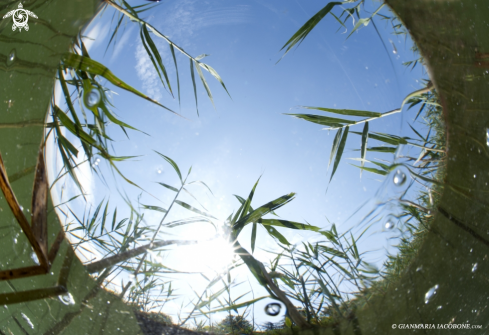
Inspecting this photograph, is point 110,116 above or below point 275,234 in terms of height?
above

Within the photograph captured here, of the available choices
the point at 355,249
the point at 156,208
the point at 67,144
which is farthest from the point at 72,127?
the point at 355,249

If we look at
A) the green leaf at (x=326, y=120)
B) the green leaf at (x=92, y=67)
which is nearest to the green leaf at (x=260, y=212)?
the green leaf at (x=326, y=120)

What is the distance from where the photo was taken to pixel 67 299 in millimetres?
560

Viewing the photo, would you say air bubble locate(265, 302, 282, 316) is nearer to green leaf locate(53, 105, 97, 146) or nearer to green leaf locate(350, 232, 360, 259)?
green leaf locate(350, 232, 360, 259)

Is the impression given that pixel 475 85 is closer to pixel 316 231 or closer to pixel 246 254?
pixel 316 231

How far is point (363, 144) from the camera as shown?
0.84 m

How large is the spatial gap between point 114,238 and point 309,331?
1.75ft

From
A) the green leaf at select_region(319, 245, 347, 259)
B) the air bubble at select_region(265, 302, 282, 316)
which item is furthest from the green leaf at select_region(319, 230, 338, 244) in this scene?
the air bubble at select_region(265, 302, 282, 316)

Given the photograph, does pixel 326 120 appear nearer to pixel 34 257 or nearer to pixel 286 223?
pixel 286 223

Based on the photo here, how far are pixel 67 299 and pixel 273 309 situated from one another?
43cm

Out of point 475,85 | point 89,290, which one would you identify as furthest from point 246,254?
point 475,85

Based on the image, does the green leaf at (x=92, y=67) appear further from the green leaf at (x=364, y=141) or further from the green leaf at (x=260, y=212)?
the green leaf at (x=364, y=141)

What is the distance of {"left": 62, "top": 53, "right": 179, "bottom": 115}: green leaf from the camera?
0.66 m

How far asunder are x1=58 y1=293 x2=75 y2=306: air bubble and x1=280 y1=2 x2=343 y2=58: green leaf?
820mm
